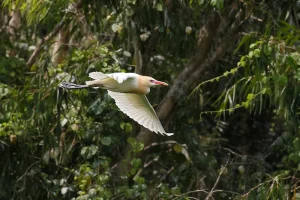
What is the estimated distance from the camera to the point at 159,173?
6.78 metres

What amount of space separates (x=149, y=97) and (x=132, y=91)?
1.45m

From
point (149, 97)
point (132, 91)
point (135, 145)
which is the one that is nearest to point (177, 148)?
point (149, 97)

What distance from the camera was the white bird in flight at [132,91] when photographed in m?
4.38

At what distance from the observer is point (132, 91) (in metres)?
4.46

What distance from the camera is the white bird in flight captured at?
14.4ft

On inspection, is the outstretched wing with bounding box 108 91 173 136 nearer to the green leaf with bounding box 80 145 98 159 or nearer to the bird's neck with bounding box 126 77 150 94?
the bird's neck with bounding box 126 77 150 94

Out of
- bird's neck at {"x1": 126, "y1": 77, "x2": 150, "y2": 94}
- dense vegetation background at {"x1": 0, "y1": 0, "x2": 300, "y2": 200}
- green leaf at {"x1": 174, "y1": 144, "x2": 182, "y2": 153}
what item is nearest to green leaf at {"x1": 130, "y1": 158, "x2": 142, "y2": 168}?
dense vegetation background at {"x1": 0, "y1": 0, "x2": 300, "y2": 200}

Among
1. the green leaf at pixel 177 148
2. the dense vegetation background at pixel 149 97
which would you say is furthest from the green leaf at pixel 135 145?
the green leaf at pixel 177 148

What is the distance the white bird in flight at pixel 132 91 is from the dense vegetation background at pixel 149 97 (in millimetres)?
377

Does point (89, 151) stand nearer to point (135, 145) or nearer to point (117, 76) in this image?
point (135, 145)

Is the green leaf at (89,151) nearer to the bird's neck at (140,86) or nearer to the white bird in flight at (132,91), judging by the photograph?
the white bird in flight at (132,91)

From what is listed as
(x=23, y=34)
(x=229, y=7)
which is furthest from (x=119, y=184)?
(x=23, y=34)

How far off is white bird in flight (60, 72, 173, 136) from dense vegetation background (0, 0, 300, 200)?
0.38 meters

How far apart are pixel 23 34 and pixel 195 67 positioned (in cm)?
185
